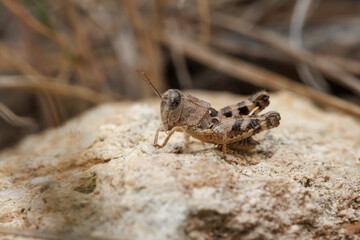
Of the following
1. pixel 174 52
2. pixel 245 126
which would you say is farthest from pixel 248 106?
pixel 174 52

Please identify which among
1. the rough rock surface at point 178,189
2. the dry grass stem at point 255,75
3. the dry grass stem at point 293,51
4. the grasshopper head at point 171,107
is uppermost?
the dry grass stem at point 293,51

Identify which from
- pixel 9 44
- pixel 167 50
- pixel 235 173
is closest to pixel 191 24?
→ pixel 167 50

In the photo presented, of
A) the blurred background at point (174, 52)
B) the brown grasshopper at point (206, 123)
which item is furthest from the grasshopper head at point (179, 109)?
the blurred background at point (174, 52)

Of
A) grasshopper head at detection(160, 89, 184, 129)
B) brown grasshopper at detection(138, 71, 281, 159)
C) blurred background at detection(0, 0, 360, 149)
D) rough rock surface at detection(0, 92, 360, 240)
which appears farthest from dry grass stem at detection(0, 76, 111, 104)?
grasshopper head at detection(160, 89, 184, 129)

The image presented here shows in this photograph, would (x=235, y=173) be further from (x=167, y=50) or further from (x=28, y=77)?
(x=167, y=50)

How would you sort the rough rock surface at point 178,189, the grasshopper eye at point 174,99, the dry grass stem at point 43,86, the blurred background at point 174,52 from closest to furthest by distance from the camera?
the rough rock surface at point 178,189
the grasshopper eye at point 174,99
the dry grass stem at point 43,86
the blurred background at point 174,52

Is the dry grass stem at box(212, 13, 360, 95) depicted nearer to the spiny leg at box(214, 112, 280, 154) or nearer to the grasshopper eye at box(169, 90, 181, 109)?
the spiny leg at box(214, 112, 280, 154)

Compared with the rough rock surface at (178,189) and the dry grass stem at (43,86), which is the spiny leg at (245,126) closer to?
the rough rock surface at (178,189)

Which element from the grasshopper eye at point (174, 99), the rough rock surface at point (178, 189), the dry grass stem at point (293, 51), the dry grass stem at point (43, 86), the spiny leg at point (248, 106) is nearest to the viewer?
the rough rock surface at point (178, 189)
